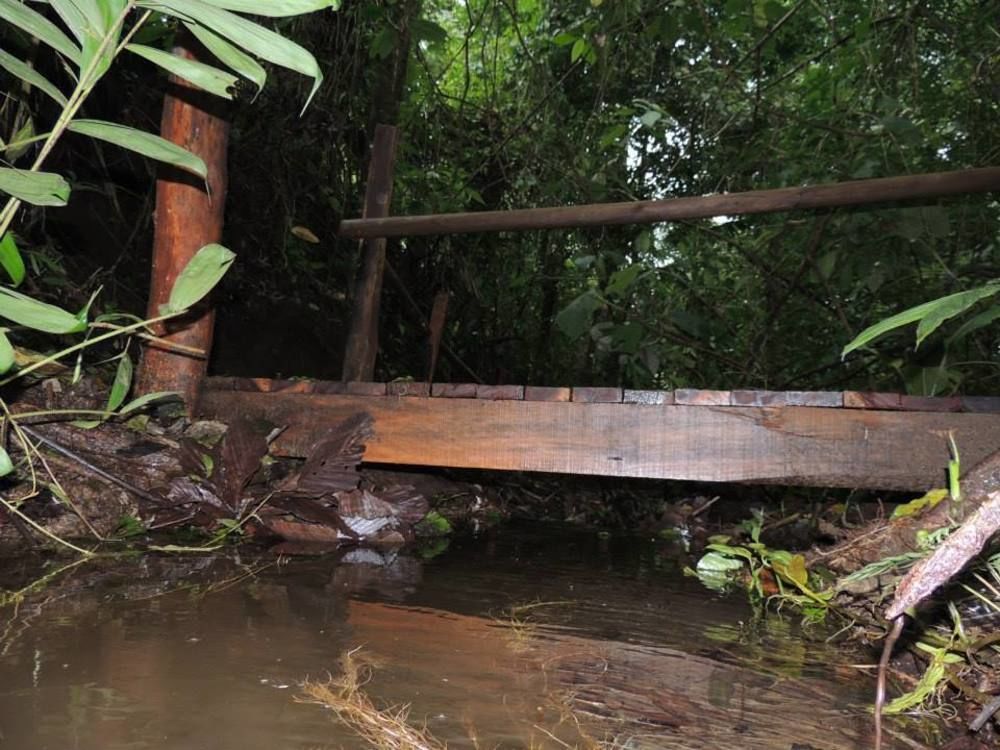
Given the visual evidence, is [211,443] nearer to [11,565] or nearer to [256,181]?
[11,565]

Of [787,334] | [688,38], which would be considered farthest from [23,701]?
[688,38]

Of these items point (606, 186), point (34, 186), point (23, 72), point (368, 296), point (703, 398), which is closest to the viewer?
point (34, 186)

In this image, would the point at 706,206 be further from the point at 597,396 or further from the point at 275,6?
the point at 275,6

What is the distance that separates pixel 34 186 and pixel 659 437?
1.90 meters

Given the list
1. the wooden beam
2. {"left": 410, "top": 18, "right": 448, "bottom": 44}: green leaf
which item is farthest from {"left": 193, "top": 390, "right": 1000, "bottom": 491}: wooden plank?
{"left": 410, "top": 18, "right": 448, "bottom": 44}: green leaf

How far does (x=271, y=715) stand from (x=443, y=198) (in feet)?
16.2

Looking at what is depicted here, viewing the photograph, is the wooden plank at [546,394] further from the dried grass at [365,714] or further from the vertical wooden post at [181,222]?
the dried grass at [365,714]

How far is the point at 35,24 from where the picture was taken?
1463 mm

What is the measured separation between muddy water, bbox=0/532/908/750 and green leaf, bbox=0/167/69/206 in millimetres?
808

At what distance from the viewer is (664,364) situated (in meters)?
5.48

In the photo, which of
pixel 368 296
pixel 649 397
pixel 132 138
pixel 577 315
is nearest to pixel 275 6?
pixel 132 138

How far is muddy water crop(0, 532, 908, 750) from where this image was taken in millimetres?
1141

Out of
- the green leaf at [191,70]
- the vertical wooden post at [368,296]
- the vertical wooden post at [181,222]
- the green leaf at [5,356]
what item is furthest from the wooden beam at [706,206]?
the green leaf at [5,356]

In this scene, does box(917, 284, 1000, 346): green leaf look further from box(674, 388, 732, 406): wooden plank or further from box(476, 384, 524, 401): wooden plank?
box(476, 384, 524, 401): wooden plank
